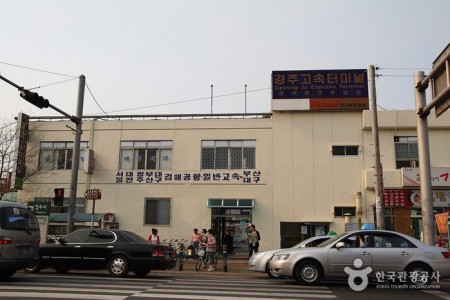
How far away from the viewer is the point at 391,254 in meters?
12.0

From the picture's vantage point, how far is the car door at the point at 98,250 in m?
14.0

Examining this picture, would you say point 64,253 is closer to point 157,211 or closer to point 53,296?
point 53,296

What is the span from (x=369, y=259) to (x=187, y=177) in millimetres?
15581

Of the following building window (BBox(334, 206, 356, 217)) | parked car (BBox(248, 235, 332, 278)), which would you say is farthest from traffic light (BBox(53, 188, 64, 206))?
building window (BBox(334, 206, 356, 217))

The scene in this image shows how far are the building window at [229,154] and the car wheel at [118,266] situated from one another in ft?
42.6

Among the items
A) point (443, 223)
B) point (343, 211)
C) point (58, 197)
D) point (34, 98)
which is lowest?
point (443, 223)

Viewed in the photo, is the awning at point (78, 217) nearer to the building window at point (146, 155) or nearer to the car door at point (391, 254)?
the building window at point (146, 155)

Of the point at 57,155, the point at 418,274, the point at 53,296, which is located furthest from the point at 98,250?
the point at 57,155

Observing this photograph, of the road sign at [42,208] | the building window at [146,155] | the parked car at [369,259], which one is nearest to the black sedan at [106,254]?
the parked car at [369,259]

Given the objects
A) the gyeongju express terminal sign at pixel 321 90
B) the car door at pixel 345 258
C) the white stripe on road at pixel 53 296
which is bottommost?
the white stripe on road at pixel 53 296

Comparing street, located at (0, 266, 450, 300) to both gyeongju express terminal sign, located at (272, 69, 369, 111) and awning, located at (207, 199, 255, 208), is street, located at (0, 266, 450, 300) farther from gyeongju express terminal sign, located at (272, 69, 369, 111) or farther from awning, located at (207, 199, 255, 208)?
gyeongju express terminal sign, located at (272, 69, 369, 111)

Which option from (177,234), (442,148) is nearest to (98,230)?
(177,234)

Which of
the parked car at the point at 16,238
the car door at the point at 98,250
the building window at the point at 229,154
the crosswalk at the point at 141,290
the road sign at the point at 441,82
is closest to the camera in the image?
the crosswalk at the point at 141,290

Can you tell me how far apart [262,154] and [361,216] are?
6.46 m
